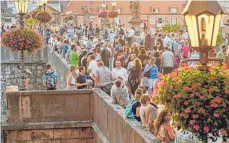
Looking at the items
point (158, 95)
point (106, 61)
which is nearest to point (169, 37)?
point (106, 61)

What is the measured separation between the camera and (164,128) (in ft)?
33.2

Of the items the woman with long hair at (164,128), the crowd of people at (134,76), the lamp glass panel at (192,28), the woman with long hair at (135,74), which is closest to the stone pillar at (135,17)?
the crowd of people at (134,76)

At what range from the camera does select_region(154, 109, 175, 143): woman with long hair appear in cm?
1009

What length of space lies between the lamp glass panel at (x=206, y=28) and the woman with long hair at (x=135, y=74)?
10.2m

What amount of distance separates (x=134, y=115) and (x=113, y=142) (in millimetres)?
1979

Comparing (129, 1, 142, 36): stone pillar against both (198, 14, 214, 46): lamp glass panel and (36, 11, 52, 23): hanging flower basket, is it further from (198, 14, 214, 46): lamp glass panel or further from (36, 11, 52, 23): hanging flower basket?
(198, 14, 214, 46): lamp glass panel

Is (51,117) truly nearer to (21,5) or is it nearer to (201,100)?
(21,5)

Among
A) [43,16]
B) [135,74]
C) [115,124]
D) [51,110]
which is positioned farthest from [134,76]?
[43,16]

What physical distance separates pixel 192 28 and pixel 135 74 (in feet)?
33.8

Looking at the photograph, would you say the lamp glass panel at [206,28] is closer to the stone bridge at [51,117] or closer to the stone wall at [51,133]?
the stone bridge at [51,117]

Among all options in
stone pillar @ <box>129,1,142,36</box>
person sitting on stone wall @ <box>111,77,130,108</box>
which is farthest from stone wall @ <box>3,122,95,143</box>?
stone pillar @ <box>129,1,142,36</box>

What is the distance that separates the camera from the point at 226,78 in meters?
7.86

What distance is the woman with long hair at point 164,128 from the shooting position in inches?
397

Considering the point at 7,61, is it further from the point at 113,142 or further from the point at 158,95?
the point at 158,95
